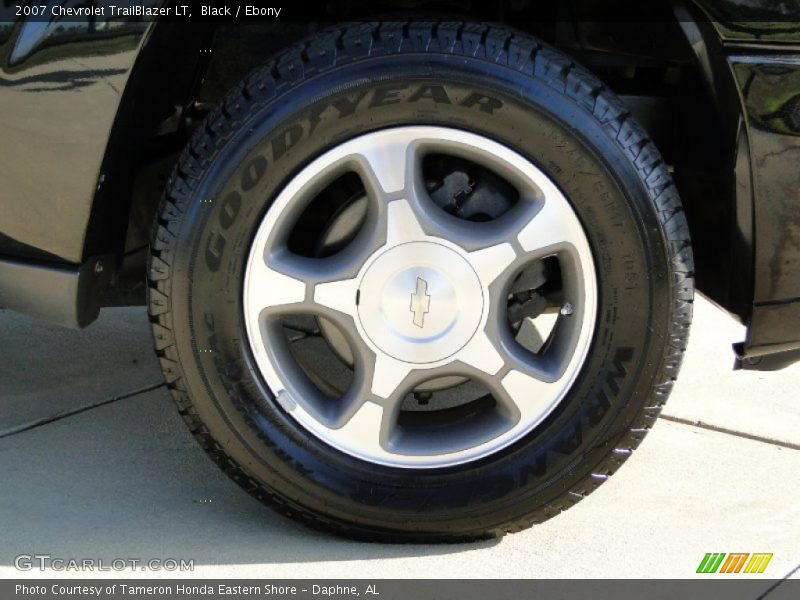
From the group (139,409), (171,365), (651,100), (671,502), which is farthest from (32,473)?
(651,100)

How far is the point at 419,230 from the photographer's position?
205 cm

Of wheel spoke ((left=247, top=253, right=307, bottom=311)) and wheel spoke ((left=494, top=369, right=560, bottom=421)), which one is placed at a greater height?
wheel spoke ((left=247, top=253, right=307, bottom=311))

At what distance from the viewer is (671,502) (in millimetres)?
2346

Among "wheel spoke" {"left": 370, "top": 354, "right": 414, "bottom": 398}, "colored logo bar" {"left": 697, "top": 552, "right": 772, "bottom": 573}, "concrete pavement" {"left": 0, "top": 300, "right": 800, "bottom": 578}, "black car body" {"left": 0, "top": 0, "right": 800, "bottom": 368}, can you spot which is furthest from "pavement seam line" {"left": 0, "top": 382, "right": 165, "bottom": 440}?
"colored logo bar" {"left": 697, "top": 552, "right": 772, "bottom": 573}

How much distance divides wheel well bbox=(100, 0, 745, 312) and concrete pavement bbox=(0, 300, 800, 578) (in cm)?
44

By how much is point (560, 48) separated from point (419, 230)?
592mm

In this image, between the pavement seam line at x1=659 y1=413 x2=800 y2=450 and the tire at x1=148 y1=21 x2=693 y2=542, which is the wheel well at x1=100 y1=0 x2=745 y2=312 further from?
the pavement seam line at x1=659 y1=413 x2=800 y2=450

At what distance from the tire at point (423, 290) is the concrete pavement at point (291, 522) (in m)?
0.09

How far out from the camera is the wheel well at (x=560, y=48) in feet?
6.79

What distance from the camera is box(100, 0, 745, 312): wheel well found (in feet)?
6.79

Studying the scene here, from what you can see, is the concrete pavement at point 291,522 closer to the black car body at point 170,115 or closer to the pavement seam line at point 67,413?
the pavement seam line at point 67,413

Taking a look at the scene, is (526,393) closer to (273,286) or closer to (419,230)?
(419,230)

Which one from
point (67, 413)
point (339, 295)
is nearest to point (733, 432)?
point (339, 295)
